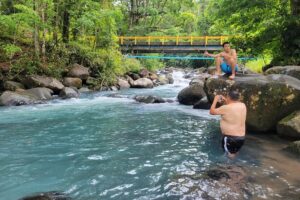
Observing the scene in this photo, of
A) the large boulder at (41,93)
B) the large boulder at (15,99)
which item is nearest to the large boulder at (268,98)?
the large boulder at (15,99)

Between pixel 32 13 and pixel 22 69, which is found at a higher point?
pixel 32 13

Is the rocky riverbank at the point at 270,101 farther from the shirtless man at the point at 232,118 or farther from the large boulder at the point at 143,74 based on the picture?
the large boulder at the point at 143,74

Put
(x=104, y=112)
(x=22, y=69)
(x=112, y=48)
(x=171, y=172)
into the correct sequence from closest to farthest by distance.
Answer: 1. (x=171, y=172)
2. (x=104, y=112)
3. (x=22, y=69)
4. (x=112, y=48)

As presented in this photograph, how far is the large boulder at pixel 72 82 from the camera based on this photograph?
17.7 metres

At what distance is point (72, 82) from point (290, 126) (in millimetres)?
12638

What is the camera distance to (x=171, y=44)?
91.8ft

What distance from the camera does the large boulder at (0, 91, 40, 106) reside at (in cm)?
1319

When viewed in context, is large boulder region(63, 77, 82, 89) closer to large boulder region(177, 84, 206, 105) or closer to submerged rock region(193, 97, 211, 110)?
large boulder region(177, 84, 206, 105)

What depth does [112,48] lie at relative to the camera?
22.3m

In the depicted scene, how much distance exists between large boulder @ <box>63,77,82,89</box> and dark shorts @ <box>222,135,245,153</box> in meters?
12.7

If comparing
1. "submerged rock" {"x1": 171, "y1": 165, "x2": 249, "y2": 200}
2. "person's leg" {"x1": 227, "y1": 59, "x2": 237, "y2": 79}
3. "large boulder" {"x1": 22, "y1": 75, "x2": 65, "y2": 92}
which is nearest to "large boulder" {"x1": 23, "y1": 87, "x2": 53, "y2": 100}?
"large boulder" {"x1": 22, "y1": 75, "x2": 65, "y2": 92}

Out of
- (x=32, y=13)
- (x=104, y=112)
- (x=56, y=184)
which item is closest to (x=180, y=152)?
(x=56, y=184)

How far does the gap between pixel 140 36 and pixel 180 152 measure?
2545cm

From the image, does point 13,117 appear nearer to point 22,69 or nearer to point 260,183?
point 22,69
